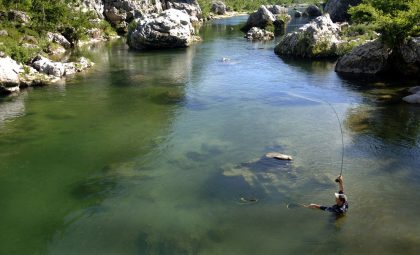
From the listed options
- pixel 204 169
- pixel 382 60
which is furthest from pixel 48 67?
pixel 382 60

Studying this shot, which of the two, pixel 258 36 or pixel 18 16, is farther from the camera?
pixel 258 36

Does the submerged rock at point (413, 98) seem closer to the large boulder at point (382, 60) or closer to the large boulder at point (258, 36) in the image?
the large boulder at point (382, 60)

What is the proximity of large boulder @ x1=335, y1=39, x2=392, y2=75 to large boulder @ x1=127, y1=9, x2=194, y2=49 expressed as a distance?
32.0 m

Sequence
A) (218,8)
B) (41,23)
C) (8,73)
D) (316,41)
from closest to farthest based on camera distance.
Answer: (8,73)
(316,41)
(41,23)
(218,8)

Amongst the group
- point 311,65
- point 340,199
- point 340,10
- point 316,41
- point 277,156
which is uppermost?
point 340,10

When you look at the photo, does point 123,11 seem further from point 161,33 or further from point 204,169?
point 204,169

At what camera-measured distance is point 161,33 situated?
7212 centimetres

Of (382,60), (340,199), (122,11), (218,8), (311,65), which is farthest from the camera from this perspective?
(218,8)

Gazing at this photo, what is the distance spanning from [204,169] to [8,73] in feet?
93.5

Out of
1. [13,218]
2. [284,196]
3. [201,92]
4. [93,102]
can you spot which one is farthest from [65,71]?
[284,196]

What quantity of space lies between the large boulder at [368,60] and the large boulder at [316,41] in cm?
822

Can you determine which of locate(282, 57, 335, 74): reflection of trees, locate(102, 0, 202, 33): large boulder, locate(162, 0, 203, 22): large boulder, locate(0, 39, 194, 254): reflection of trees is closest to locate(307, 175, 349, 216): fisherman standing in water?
locate(0, 39, 194, 254): reflection of trees

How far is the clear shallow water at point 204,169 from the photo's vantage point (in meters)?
18.6

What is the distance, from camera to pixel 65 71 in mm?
52469
